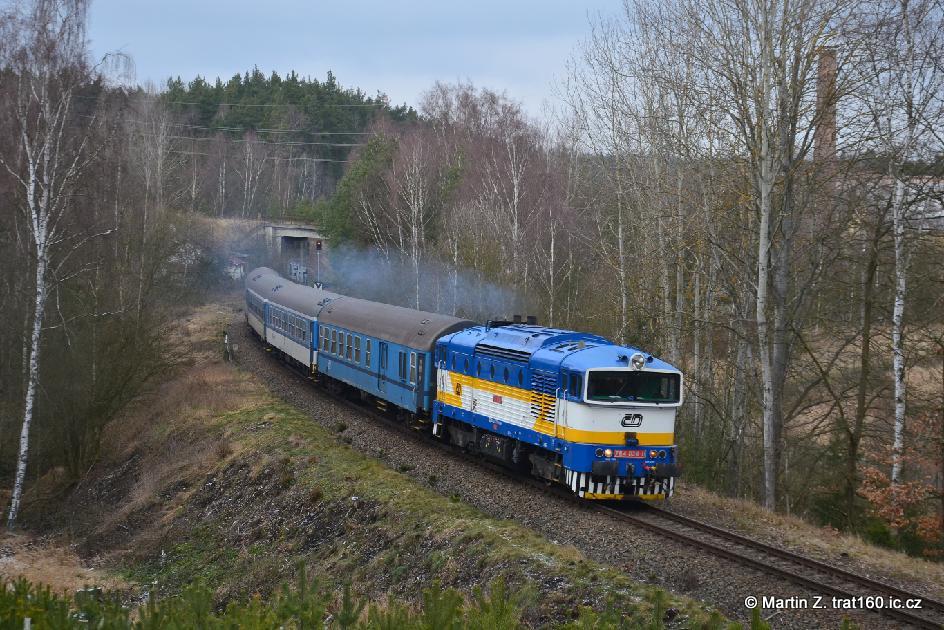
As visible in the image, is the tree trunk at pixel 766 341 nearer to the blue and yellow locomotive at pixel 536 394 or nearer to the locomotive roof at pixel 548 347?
the locomotive roof at pixel 548 347

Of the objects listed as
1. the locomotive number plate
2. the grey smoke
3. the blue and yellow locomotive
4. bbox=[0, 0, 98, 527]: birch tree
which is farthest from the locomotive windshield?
bbox=[0, 0, 98, 527]: birch tree

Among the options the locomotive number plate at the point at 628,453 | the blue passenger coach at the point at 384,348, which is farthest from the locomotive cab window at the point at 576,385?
the blue passenger coach at the point at 384,348

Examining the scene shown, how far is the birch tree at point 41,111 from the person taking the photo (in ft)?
74.2

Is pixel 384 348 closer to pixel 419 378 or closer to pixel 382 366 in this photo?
pixel 382 366

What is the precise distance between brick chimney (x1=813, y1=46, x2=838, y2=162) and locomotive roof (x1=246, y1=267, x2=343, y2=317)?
59.0 feet

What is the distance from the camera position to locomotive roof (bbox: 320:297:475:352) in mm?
22516

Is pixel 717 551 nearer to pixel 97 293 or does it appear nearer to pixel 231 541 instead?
pixel 231 541

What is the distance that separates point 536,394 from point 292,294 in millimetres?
21783

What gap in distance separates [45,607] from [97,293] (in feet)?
67.1

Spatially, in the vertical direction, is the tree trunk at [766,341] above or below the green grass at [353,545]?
above

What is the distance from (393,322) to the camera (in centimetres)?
2508

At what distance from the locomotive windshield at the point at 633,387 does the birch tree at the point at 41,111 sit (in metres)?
14.8

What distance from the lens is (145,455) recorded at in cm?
2711

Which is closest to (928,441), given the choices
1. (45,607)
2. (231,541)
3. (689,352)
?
(689,352)
